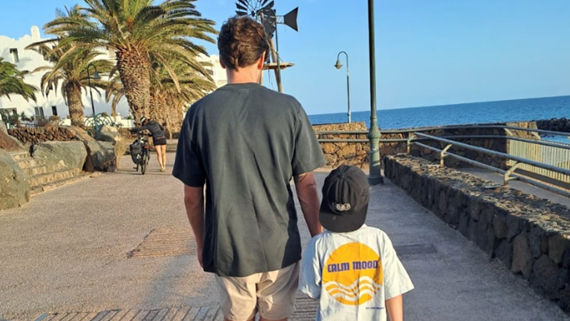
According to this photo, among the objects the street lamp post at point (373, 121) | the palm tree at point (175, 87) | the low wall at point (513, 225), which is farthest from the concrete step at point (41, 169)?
the palm tree at point (175, 87)

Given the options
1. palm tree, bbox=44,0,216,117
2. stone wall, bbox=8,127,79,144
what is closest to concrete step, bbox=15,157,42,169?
stone wall, bbox=8,127,79,144

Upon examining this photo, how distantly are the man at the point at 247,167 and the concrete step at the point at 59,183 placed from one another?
28.1 feet

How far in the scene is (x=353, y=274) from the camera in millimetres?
1779

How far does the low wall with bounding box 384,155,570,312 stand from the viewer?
2.81 m

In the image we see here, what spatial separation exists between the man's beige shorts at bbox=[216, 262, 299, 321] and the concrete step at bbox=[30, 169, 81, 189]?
29.1ft

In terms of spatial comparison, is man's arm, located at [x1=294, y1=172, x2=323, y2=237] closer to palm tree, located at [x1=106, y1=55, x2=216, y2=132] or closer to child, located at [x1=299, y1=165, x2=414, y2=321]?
child, located at [x1=299, y1=165, x2=414, y2=321]

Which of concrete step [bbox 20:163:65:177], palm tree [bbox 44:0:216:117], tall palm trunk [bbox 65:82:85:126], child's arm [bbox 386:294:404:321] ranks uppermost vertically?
palm tree [bbox 44:0:216:117]

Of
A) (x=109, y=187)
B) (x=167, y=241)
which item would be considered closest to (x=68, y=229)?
(x=167, y=241)

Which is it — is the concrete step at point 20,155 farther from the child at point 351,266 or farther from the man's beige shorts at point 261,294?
the child at point 351,266

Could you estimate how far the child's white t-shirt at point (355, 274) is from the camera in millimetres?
1770

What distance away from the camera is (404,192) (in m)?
7.13

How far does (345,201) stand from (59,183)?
10.00m

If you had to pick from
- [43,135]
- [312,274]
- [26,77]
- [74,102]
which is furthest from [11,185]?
[26,77]

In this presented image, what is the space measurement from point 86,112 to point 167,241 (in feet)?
153
